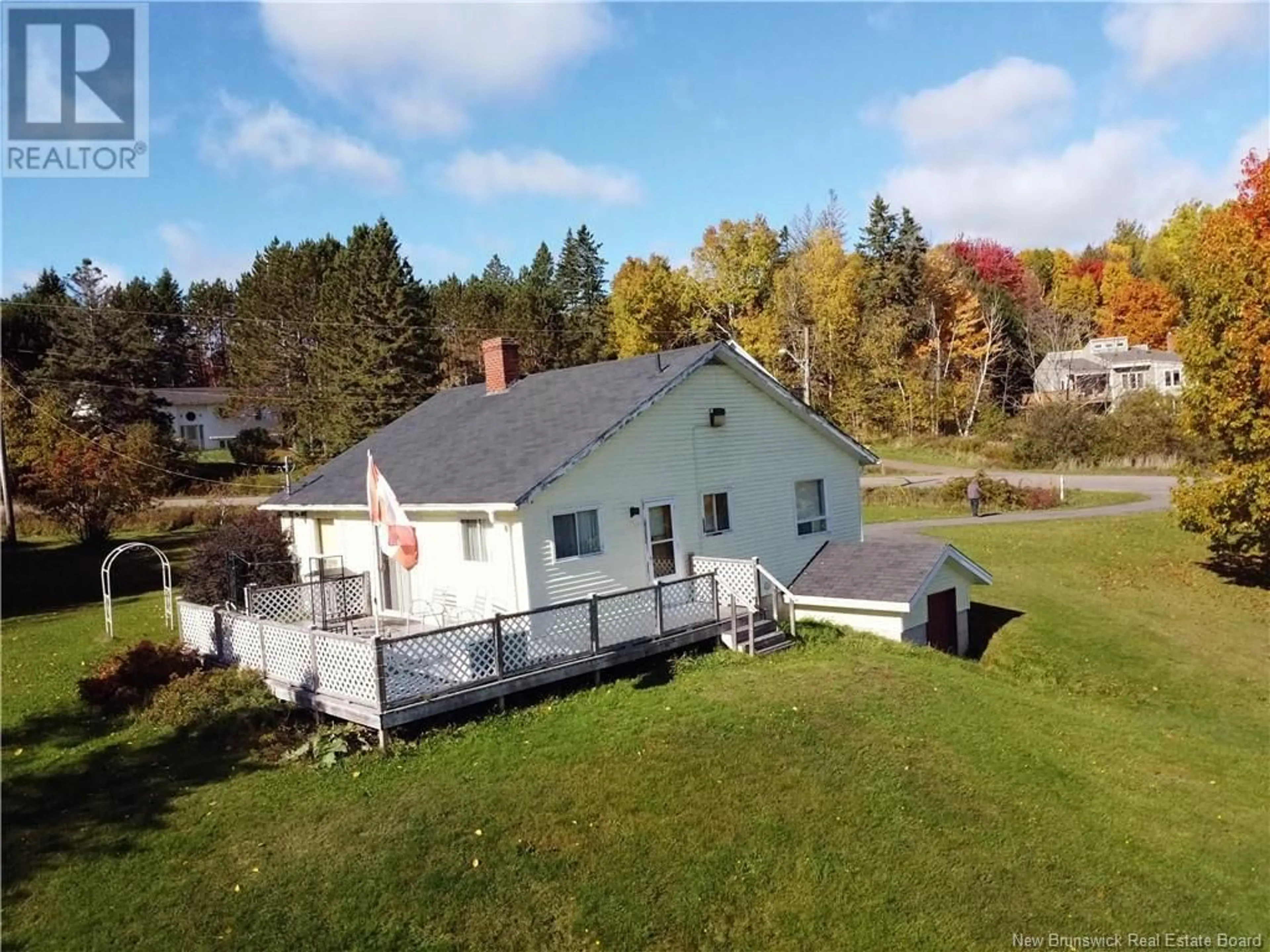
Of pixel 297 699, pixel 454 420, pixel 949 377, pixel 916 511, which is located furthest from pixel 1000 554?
pixel 949 377

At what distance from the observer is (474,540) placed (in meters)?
17.3

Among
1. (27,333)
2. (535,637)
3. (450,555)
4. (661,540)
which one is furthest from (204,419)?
(535,637)

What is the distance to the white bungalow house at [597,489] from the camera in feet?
55.2

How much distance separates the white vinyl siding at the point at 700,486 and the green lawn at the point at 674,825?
103 inches

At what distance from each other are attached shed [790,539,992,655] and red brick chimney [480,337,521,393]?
8.80m

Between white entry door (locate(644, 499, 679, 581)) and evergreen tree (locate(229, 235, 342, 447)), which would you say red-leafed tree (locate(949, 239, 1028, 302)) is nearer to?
evergreen tree (locate(229, 235, 342, 447))

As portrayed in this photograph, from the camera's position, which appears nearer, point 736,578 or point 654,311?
point 736,578

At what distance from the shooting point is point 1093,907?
9945 mm

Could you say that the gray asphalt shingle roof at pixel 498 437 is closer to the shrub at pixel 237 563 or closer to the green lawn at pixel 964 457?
the shrub at pixel 237 563

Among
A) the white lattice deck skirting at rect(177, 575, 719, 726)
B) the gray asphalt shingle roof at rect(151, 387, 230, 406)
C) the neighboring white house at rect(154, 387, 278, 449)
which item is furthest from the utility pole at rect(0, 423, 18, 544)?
the gray asphalt shingle roof at rect(151, 387, 230, 406)

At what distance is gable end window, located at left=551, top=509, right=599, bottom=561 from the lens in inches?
665

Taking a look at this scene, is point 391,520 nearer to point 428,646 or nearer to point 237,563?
point 428,646

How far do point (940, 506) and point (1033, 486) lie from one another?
18.8 feet

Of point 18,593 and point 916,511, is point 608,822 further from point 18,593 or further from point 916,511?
point 916,511
